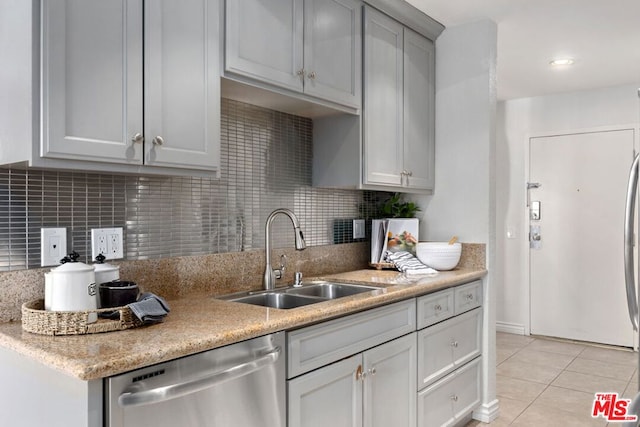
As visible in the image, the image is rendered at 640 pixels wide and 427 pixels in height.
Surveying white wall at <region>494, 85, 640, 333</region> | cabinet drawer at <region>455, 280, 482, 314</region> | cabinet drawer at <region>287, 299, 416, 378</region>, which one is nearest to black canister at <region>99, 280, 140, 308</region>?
cabinet drawer at <region>287, 299, 416, 378</region>

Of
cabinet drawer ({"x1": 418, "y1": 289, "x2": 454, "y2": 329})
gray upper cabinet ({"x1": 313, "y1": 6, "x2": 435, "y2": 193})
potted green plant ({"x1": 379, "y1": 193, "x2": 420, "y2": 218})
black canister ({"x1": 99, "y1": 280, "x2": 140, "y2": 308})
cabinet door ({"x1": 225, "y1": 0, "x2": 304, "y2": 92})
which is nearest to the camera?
black canister ({"x1": 99, "y1": 280, "x2": 140, "y2": 308})

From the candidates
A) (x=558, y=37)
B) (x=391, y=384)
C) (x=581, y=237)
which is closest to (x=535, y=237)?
(x=581, y=237)

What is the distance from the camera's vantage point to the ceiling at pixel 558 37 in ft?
9.44

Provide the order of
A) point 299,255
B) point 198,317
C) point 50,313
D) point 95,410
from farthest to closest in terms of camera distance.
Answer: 1. point 299,255
2. point 198,317
3. point 50,313
4. point 95,410

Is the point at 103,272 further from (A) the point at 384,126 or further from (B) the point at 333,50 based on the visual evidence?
(A) the point at 384,126

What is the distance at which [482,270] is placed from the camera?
302 cm

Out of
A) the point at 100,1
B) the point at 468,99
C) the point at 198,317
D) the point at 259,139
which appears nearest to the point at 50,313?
the point at 198,317

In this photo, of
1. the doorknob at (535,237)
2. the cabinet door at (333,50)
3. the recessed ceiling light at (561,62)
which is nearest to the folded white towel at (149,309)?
the cabinet door at (333,50)

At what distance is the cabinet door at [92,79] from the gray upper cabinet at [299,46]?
422mm

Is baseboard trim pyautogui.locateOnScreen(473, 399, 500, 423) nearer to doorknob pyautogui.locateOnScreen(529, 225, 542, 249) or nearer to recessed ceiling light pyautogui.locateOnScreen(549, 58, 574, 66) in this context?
doorknob pyautogui.locateOnScreen(529, 225, 542, 249)

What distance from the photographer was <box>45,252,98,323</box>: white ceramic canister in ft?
4.66

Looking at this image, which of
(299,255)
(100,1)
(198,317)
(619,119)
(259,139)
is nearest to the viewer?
(100,1)

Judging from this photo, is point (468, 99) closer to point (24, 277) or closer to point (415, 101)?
point (415, 101)

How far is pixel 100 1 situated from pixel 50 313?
94 centimetres
